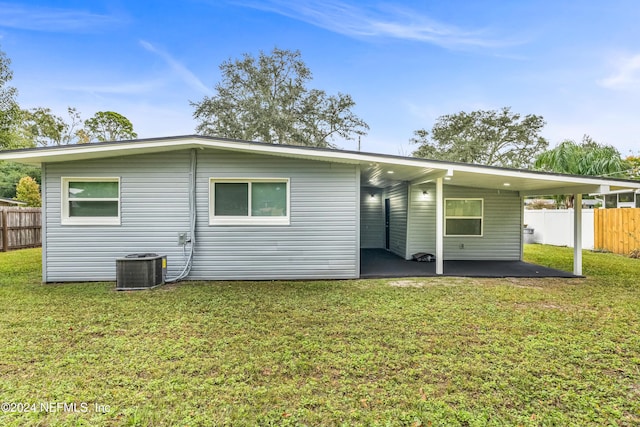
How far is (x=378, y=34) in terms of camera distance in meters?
14.5

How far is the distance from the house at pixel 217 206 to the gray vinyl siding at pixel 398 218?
3.06 m

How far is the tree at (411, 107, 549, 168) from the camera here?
2169 centimetres

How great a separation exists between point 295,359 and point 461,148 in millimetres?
21866

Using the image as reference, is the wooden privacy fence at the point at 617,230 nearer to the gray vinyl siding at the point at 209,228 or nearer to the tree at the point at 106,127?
the gray vinyl siding at the point at 209,228

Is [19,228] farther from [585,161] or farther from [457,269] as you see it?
[585,161]

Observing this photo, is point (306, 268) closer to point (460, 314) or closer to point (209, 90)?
point (460, 314)

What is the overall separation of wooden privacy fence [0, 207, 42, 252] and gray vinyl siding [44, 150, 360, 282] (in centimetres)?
747

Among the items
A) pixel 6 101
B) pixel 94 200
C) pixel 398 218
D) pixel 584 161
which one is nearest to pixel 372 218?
pixel 398 218

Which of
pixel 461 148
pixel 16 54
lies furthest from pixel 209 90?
pixel 461 148

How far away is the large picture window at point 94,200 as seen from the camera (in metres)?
6.46

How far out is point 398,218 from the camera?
34.8 feet

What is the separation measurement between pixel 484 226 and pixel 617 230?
557cm

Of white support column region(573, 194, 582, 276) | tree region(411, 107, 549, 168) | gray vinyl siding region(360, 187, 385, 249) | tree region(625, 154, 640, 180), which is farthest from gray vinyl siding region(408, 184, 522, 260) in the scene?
tree region(411, 107, 549, 168)

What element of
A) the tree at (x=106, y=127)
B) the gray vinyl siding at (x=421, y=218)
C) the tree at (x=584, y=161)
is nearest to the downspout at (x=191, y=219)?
the gray vinyl siding at (x=421, y=218)
